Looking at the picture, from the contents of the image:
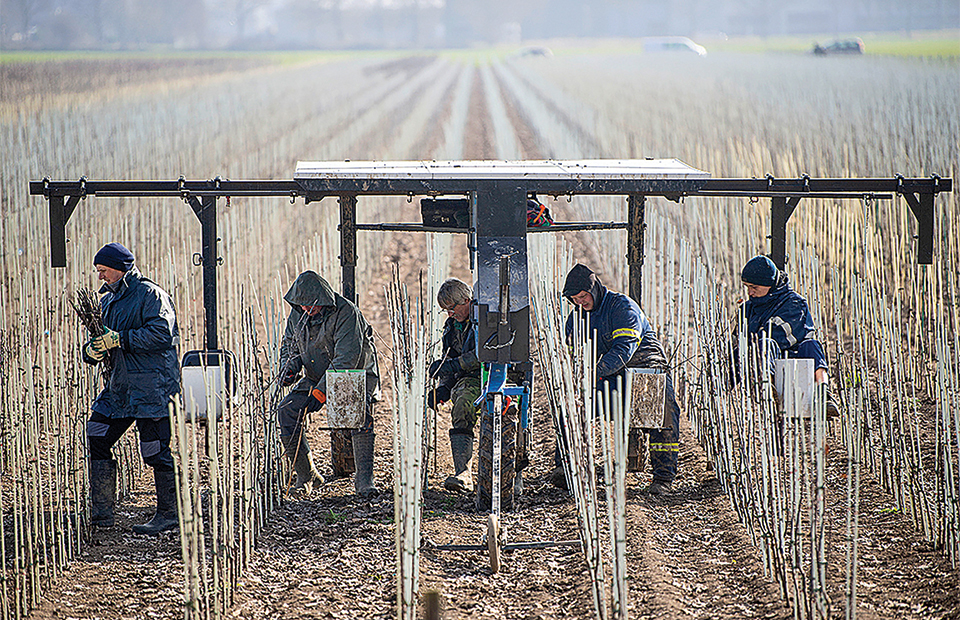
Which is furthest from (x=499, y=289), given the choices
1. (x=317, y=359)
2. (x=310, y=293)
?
(x=317, y=359)

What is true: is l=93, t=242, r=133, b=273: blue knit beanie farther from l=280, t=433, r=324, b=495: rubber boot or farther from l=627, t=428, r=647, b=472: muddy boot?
l=627, t=428, r=647, b=472: muddy boot

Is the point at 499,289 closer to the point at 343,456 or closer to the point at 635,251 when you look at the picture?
the point at 343,456

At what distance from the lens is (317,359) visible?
5324 mm

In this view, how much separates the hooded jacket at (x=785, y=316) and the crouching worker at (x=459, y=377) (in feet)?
4.42

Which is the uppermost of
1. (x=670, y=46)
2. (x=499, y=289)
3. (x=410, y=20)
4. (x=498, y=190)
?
(x=410, y=20)

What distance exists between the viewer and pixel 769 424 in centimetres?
391

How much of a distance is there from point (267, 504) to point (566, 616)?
1.62 metres

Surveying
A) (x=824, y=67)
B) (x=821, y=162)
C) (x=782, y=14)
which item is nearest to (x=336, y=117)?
(x=824, y=67)

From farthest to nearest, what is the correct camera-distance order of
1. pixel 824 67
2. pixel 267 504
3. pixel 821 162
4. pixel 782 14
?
pixel 782 14, pixel 824 67, pixel 821 162, pixel 267 504

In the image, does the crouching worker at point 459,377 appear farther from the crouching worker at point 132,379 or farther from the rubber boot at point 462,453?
the crouching worker at point 132,379

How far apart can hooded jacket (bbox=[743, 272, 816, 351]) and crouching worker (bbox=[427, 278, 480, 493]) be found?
1.35 m

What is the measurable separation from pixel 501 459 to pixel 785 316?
60.7 inches

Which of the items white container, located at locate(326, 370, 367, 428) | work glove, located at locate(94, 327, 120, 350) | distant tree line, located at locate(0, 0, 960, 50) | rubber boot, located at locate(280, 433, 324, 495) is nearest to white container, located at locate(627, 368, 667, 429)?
white container, located at locate(326, 370, 367, 428)

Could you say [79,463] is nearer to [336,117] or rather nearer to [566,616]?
[566,616]
